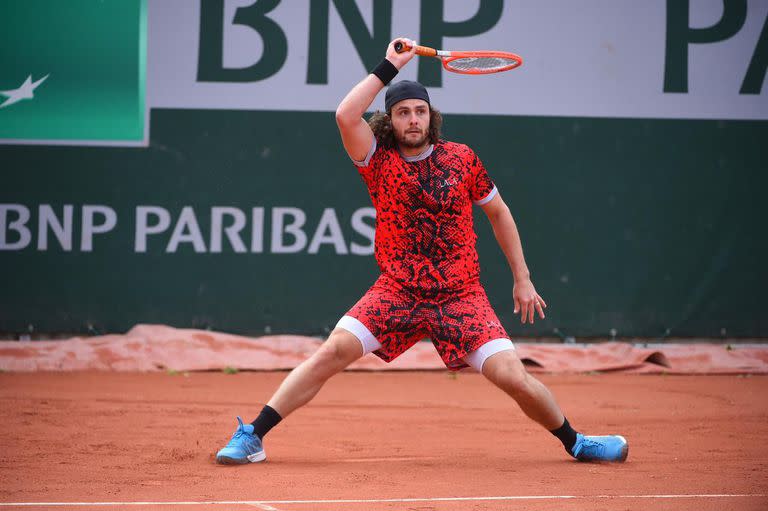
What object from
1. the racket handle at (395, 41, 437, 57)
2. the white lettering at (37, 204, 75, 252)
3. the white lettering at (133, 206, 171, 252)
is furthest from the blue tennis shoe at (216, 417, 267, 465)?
the white lettering at (37, 204, 75, 252)

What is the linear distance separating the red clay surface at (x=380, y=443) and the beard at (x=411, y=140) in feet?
4.36

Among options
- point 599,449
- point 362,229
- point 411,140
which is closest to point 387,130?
point 411,140

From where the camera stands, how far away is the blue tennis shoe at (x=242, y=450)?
14.7ft

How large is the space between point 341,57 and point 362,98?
14.1ft

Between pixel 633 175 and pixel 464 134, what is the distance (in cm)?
139

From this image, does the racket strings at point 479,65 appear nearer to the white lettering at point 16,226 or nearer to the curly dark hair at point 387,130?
the curly dark hair at point 387,130

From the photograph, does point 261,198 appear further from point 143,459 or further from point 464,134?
point 143,459

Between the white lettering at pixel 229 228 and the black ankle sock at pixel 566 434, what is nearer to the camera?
the black ankle sock at pixel 566 434

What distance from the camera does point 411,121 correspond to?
178 inches

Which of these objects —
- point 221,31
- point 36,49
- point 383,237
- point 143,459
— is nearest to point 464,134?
point 221,31

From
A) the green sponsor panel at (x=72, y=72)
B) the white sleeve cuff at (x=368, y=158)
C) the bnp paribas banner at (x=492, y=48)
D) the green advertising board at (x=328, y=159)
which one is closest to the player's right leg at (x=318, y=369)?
the white sleeve cuff at (x=368, y=158)

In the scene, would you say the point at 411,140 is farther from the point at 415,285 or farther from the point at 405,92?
the point at 415,285

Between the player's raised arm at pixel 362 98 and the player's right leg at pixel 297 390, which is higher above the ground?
the player's raised arm at pixel 362 98

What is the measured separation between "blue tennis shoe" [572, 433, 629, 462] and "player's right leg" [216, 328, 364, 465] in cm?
99
